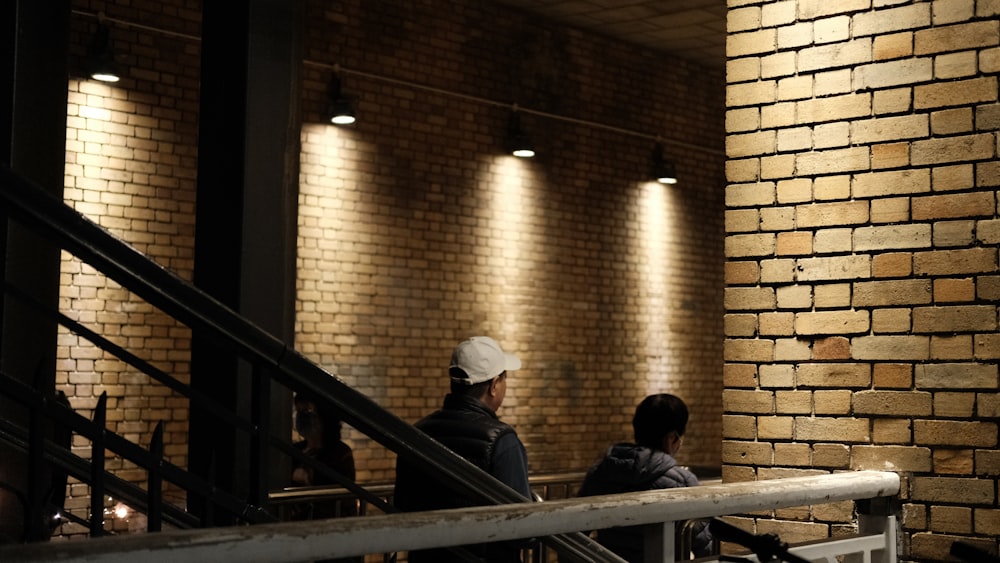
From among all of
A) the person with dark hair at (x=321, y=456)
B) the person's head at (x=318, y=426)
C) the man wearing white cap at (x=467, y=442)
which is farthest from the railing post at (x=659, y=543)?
the person's head at (x=318, y=426)

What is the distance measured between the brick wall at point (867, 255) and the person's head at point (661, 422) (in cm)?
77

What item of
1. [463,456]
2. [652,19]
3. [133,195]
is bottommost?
[463,456]

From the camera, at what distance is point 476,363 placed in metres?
4.18

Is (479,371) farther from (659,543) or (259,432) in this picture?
(259,432)

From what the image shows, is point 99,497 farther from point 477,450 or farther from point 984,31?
point 984,31

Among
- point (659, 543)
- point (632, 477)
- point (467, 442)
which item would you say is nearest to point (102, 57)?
point (632, 477)

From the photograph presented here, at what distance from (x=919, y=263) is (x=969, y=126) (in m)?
0.42

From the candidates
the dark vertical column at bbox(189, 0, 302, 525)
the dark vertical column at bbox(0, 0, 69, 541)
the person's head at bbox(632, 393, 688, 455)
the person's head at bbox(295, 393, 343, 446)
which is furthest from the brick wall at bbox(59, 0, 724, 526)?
the person's head at bbox(632, 393, 688, 455)

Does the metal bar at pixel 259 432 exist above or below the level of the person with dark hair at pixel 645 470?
above

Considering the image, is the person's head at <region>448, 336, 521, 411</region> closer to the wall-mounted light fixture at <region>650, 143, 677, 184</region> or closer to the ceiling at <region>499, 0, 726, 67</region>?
the ceiling at <region>499, 0, 726, 67</region>

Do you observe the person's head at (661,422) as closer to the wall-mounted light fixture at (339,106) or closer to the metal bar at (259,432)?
the metal bar at (259,432)

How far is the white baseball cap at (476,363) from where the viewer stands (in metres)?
4.17

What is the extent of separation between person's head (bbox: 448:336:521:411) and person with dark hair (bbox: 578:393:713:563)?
0.61m

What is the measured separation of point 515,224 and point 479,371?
24.2 ft
